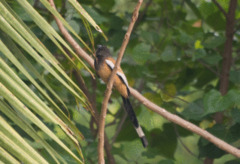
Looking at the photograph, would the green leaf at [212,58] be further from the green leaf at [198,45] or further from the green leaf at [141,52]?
the green leaf at [141,52]

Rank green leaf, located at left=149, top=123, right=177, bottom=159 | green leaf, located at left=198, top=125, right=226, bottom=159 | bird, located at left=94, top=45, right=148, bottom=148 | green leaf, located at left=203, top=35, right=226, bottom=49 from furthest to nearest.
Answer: green leaf, located at left=149, top=123, right=177, bottom=159
green leaf, located at left=203, top=35, right=226, bottom=49
green leaf, located at left=198, top=125, right=226, bottom=159
bird, located at left=94, top=45, right=148, bottom=148

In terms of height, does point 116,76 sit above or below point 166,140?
above

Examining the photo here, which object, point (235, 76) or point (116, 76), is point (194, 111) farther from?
point (116, 76)

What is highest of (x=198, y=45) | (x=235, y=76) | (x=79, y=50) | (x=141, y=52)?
(x=79, y=50)

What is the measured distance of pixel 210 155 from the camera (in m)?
2.47

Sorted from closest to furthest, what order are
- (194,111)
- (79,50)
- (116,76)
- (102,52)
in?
1. (79,50)
2. (116,76)
3. (102,52)
4. (194,111)

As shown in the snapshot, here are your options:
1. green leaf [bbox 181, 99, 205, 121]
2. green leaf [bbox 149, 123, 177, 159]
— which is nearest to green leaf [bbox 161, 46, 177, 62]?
green leaf [bbox 181, 99, 205, 121]

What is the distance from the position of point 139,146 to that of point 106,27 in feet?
2.85

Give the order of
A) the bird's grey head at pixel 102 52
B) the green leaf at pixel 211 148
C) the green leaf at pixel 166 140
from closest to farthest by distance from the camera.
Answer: the bird's grey head at pixel 102 52 → the green leaf at pixel 211 148 → the green leaf at pixel 166 140

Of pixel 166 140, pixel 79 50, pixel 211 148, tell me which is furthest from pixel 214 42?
pixel 79 50

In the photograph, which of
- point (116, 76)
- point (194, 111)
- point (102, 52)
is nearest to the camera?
point (116, 76)

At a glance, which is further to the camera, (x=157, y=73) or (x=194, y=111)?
(x=157, y=73)

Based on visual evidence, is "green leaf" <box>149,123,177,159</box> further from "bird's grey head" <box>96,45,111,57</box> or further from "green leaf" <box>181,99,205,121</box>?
"bird's grey head" <box>96,45,111,57</box>

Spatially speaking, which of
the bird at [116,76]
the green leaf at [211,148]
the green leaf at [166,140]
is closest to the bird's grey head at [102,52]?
the bird at [116,76]
